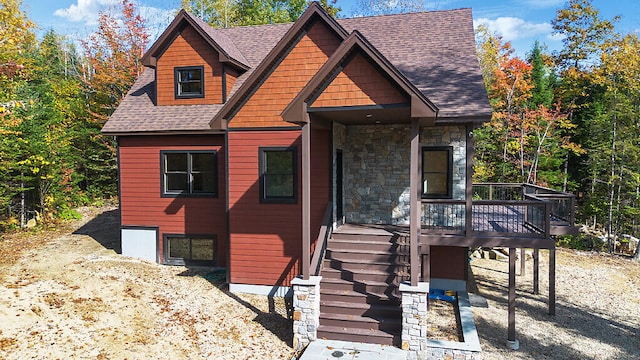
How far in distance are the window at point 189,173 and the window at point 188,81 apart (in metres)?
1.99

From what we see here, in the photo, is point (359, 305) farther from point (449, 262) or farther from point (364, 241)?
point (449, 262)

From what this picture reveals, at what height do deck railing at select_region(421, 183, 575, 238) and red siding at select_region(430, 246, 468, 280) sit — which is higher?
deck railing at select_region(421, 183, 575, 238)

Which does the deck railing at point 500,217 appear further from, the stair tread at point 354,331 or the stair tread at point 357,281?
the stair tread at point 354,331

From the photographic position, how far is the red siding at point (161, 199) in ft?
39.9

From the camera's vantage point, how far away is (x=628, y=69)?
19.4 meters

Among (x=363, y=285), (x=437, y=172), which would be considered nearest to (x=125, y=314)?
(x=363, y=285)

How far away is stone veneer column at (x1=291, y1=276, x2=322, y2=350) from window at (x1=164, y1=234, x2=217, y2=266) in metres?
5.11

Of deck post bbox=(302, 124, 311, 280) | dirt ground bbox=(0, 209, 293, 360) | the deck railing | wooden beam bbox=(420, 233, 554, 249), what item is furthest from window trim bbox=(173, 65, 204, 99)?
wooden beam bbox=(420, 233, 554, 249)

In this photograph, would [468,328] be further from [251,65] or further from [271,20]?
[271,20]

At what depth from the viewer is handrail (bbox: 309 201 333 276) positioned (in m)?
8.80

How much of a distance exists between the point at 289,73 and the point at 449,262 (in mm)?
6668

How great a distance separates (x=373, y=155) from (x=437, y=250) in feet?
10.4

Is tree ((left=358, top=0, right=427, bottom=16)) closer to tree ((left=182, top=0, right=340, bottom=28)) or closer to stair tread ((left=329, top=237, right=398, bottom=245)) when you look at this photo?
tree ((left=182, top=0, right=340, bottom=28))

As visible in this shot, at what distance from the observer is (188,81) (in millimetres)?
12922
